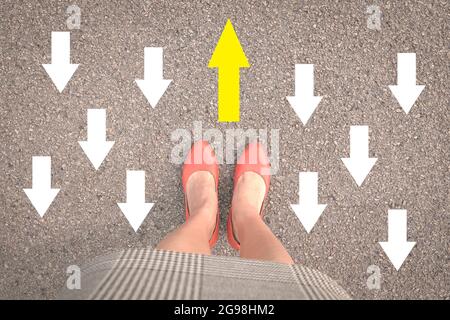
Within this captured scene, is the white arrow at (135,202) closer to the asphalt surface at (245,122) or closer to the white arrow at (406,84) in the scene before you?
the asphalt surface at (245,122)

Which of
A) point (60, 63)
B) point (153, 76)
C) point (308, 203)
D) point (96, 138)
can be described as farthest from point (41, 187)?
point (308, 203)

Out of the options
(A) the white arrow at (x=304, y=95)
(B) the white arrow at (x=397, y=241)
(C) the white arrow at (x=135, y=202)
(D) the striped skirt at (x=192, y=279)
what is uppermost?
(A) the white arrow at (x=304, y=95)

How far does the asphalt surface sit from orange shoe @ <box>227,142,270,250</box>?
0.06 metres

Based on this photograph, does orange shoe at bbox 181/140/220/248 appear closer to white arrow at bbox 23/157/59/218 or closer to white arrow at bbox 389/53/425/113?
white arrow at bbox 23/157/59/218

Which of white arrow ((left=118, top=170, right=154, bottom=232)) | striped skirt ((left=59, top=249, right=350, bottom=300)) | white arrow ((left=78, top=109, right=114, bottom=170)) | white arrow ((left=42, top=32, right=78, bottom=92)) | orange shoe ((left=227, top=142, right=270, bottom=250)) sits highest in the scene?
white arrow ((left=42, top=32, right=78, bottom=92))

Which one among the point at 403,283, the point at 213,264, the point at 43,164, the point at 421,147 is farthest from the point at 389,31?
the point at 43,164

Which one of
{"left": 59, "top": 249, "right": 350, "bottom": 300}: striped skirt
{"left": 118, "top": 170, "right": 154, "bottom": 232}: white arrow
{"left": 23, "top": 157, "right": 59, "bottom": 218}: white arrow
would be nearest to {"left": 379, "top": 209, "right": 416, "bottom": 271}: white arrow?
{"left": 59, "top": 249, "right": 350, "bottom": 300}: striped skirt

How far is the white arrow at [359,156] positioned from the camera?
4.35 ft

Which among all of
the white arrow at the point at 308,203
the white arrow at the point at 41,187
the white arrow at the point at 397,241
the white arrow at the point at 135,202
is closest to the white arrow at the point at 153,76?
the white arrow at the point at 135,202

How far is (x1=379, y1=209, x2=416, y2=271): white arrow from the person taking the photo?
1338 mm

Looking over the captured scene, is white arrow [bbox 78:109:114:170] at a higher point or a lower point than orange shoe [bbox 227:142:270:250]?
higher

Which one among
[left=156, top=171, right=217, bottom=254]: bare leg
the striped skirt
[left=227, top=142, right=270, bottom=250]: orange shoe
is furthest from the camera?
[left=227, top=142, right=270, bottom=250]: orange shoe

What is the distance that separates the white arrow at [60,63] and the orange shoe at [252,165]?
0.67m
